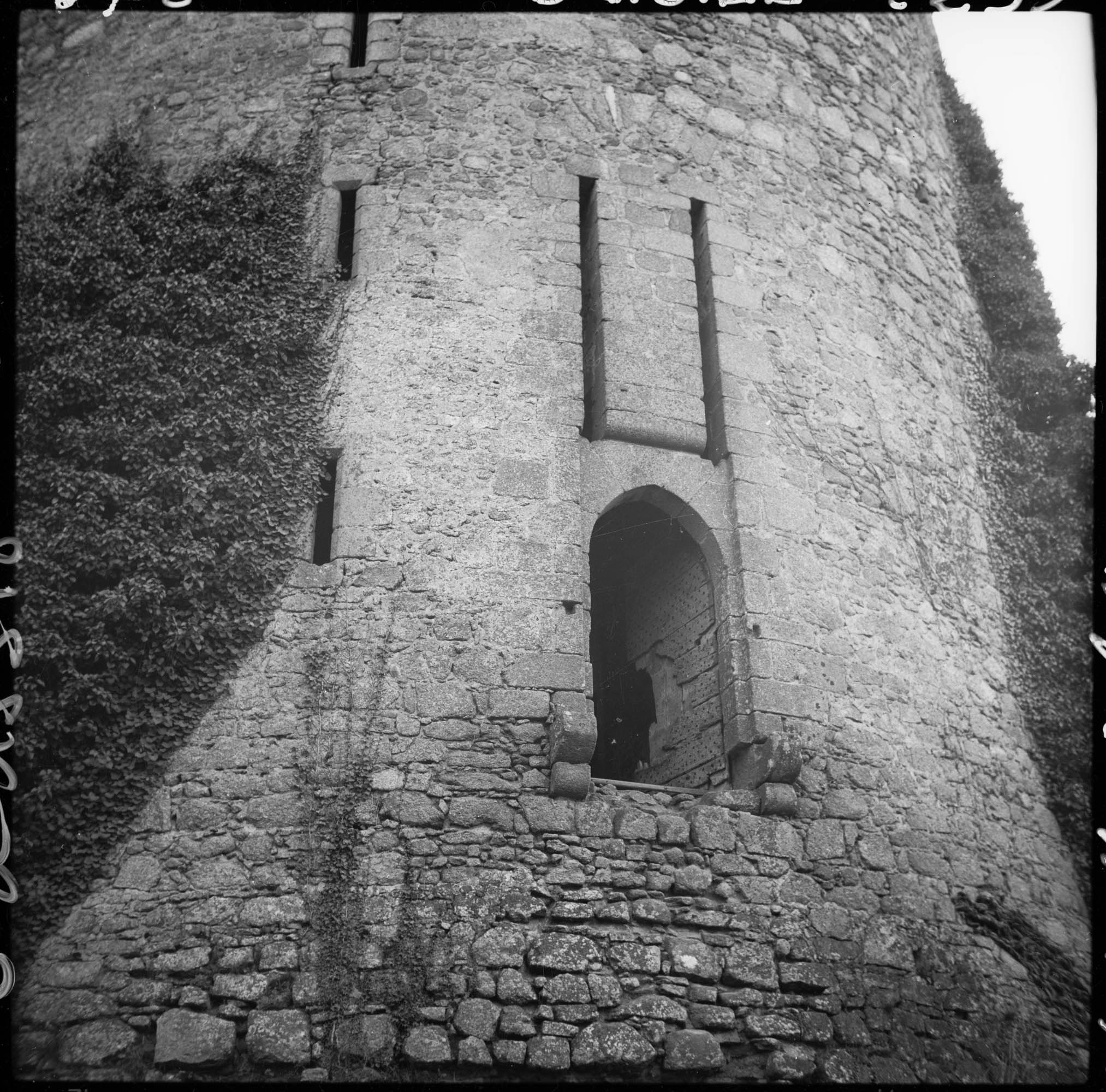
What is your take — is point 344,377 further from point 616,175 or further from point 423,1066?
point 423,1066

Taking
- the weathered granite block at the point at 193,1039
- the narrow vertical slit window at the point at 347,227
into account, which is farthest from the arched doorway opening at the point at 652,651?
the weathered granite block at the point at 193,1039

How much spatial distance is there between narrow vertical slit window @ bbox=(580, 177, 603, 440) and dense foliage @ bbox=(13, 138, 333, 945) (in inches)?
71.9

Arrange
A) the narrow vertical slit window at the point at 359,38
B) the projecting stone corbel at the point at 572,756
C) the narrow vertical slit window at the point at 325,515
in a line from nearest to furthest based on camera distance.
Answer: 1. the projecting stone corbel at the point at 572,756
2. the narrow vertical slit window at the point at 325,515
3. the narrow vertical slit window at the point at 359,38

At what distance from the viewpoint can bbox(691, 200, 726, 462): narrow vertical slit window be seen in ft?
26.9

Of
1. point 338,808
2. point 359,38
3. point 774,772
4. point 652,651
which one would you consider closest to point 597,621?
point 652,651

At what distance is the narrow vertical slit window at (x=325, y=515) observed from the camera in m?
7.33

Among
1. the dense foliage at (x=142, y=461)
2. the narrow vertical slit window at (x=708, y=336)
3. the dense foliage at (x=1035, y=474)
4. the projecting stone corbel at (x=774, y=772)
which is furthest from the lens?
the dense foliage at (x=1035, y=474)

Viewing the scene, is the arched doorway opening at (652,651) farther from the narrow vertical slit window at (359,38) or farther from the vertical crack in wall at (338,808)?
the narrow vertical slit window at (359,38)

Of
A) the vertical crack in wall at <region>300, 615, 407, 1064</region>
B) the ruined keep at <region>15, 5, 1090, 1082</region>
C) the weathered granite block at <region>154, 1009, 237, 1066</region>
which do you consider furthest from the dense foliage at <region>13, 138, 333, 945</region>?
the weathered granite block at <region>154, 1009, 237, 1066</region>

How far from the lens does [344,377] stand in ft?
25.4

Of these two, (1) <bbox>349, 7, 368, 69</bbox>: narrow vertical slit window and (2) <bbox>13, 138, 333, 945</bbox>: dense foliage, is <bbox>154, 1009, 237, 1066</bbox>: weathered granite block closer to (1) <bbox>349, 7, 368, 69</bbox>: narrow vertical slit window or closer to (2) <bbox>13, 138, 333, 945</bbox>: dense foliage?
(2) <bbox>13, 138, 333, 945</bbox>: dense foliage

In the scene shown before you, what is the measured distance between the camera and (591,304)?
8.40m

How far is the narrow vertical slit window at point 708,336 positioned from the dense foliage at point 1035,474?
2.86m

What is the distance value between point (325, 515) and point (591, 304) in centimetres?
248
